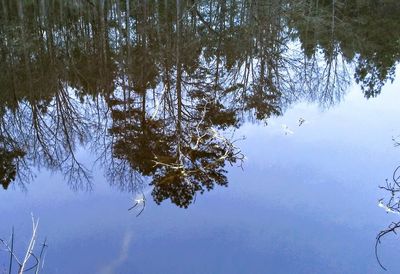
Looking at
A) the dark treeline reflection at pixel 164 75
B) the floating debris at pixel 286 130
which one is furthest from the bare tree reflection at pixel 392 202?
the dark treeline reflection at pixel 164 75

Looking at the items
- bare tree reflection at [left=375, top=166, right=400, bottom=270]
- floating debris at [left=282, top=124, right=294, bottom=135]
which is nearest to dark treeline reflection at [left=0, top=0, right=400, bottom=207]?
floating debris at [left=282, top=124, right=294, bottom=135]

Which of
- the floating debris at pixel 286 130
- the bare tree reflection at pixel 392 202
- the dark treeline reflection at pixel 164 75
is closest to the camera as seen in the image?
the bare tree reflection at pixel 392 202

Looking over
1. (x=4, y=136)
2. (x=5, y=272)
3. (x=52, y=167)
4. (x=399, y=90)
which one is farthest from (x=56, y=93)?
(x=399, y=90)

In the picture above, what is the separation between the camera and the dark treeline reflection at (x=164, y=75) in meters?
8.27

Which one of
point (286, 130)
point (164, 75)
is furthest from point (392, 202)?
point (164, 75)

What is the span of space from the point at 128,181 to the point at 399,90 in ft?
29.7

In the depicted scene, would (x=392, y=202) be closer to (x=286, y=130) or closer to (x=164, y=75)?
(x=286, y=130)

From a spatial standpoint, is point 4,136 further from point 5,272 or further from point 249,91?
point 249,91

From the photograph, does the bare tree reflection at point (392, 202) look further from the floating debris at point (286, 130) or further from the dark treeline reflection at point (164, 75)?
the dark treeline reflection at point (164, 75)

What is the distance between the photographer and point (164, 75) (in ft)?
39.5

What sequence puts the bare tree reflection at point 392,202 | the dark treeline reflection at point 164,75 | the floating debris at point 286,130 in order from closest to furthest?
the bare tree reflection at point 392,202 < the dark treeline reflection at point 164,75 < the floating debris at point 286,130

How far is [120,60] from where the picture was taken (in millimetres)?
13273

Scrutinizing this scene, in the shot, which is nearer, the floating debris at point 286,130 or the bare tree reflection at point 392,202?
the bare tree reflection at point 392,202

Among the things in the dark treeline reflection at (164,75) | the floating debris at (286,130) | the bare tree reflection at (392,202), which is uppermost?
the dark treeline reflection at (164,75)
